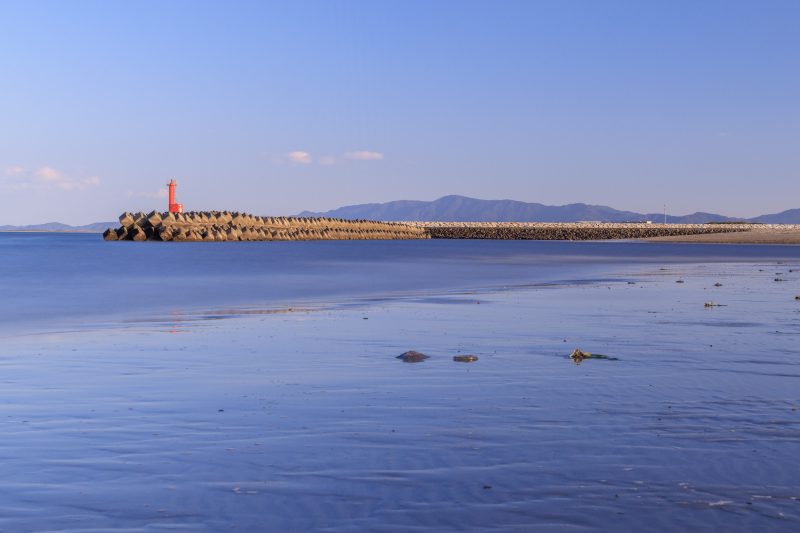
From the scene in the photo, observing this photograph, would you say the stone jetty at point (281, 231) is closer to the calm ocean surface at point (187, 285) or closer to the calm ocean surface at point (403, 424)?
the calm ocean surface at point (187, 285)

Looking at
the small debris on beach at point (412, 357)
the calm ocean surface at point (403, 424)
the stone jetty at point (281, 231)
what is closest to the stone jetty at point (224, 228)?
the stone jetty at point (281, 231)

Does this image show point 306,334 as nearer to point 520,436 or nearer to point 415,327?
point 415,327

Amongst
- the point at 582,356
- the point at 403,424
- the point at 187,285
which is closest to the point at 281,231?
the point at 187,285

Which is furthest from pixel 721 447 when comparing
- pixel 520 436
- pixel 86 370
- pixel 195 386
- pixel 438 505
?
pixel 86 370

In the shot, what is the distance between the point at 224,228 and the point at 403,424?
313ft

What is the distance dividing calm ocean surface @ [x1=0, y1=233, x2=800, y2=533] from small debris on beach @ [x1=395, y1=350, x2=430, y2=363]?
204mm

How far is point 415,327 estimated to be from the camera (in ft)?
55.4

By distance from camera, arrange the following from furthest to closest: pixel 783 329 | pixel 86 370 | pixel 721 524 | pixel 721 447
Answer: pixel 783 329, pixel 86 370, pixel 721 447, pixel 721 524

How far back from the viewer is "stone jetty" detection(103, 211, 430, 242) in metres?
95.4

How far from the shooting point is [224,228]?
10100 centimetres

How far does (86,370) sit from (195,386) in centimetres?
218

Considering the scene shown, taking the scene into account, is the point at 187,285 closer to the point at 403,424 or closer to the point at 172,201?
the point at 403,424

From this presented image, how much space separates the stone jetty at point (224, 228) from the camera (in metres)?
95.4

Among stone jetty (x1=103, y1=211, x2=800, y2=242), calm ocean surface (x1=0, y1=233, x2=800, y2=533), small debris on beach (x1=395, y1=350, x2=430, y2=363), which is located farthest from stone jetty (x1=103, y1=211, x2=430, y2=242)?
small debris on beach (x1=395, y1=350, x2=430, y2=363)
